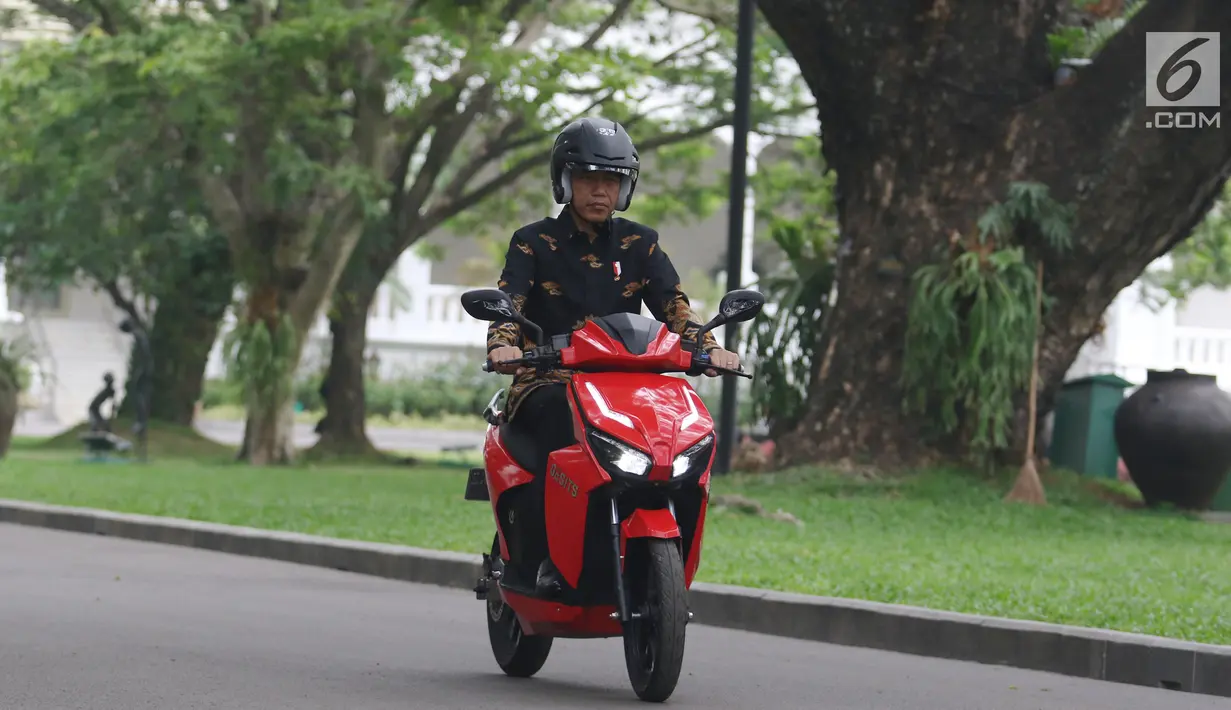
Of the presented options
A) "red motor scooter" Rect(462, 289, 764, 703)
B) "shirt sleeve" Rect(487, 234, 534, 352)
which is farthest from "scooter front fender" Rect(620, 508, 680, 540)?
"shirt sleeve" Rect(487, 234, 534, 352)

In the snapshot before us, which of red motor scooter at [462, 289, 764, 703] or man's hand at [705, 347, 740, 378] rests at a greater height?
man's hand at [705, 347, 740, 378]

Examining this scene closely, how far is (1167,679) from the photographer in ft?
26.3

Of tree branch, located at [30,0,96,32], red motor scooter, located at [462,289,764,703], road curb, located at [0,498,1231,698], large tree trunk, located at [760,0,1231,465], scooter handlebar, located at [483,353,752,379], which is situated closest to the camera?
red motor scooter, located at [462,289,764,703]

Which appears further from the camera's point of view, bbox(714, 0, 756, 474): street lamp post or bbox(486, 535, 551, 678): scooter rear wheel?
bbox(714, 0, 756, 474): street lamp post

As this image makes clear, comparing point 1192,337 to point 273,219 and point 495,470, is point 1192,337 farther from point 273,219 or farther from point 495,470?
point 495,470

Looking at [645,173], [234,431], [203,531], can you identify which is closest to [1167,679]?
[203,531]

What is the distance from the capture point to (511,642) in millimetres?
7242

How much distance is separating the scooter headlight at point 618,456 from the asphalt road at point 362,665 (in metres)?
0.77

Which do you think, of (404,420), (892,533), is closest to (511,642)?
(892,533)

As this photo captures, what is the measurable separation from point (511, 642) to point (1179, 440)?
11714 millimetres

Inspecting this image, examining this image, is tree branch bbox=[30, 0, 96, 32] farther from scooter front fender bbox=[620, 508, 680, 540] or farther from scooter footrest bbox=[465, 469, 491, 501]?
scooter front fender bbox=[620, 508, 680, 540]

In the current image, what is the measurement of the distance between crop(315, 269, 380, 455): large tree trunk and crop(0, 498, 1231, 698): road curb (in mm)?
18751

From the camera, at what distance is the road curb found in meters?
8.03

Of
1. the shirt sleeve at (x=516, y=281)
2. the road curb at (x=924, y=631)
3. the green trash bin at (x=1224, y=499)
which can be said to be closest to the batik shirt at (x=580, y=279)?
the shirt sleeve at (x=516, y=281)
